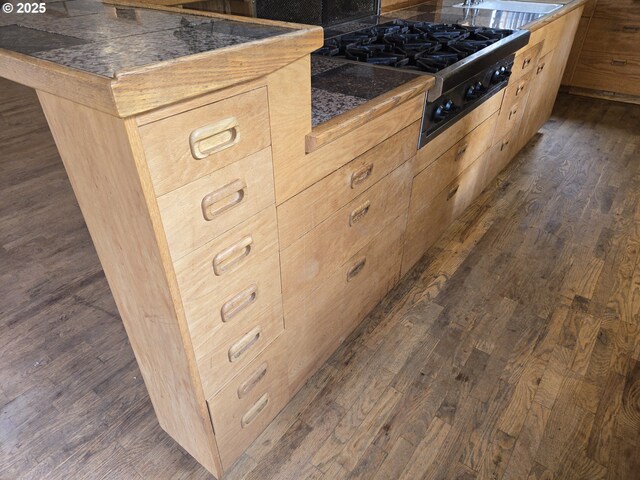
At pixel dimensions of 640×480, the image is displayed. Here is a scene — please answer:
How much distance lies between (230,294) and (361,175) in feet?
1.75

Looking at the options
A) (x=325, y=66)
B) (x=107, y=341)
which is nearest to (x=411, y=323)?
(x=325, y=66)

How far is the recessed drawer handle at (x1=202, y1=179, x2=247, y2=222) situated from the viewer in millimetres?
787

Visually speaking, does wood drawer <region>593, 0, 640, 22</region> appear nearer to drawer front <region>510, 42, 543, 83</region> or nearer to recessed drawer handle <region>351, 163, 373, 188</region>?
drawer front <region>510, 42, 543, 83</region>

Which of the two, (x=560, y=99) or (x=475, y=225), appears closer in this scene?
(x=475, y=225)

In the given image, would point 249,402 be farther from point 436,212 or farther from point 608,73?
point 608,73

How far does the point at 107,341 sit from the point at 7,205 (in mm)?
1375

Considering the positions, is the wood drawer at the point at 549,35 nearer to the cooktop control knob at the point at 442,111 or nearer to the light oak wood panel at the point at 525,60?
the light oak wood panel at the point at 525,60

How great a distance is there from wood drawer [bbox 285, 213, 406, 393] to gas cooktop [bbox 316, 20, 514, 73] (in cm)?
56

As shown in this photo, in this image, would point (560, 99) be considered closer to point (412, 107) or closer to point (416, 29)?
point (416, 29)

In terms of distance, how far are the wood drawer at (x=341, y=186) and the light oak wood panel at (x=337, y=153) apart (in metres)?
0.02

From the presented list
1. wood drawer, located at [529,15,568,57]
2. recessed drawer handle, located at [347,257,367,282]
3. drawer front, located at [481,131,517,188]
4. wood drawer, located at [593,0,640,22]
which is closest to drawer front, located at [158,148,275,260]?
recessed drawer handle, located at [347,257,367,282]

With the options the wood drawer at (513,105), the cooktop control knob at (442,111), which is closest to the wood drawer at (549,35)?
the wood drawer at (513,105)

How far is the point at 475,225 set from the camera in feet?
7.47

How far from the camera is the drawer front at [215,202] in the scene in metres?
0.74
